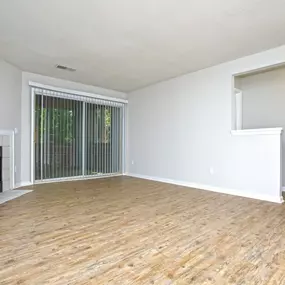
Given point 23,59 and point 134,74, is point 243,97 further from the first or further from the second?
point 23,59

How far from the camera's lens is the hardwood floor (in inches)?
65.5

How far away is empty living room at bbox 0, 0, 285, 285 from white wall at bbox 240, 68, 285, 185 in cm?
2

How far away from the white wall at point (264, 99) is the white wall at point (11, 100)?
16.0 feet

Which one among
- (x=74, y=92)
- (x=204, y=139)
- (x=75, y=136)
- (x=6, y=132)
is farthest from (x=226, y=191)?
(x=6, y=132)

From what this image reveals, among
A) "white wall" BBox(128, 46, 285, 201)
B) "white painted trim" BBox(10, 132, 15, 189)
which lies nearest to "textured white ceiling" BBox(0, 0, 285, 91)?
"white wall" BBox(128, 46, 285, 201)

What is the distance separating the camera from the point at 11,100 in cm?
474

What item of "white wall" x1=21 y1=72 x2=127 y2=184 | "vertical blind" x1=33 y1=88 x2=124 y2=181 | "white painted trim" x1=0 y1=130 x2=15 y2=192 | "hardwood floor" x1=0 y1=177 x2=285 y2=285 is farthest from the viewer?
"vertical blind" x1=33 y1=88 x2=124 y2=181

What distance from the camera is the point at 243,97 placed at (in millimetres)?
5262

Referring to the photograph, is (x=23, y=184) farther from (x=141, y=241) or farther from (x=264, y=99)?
(x=264, y=99)

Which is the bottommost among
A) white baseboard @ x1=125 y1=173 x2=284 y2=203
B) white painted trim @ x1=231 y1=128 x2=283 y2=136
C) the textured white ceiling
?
white baseboard @ x1=125 y1=173 x2=284 y2=203

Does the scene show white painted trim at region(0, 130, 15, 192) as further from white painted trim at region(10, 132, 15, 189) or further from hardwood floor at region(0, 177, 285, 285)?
hardwood floor at region(0, 177, 285, 285)

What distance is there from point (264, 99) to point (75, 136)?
455 cm

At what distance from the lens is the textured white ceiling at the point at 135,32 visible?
2.70m

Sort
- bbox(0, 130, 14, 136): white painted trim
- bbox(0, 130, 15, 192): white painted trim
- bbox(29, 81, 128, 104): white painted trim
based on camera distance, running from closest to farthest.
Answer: bbox(0, 130, 14, 136): white painted trim
bbox(0, 130, 15, 192): white painted trim
bbox(29, 81, 128, 104): white painted trim
